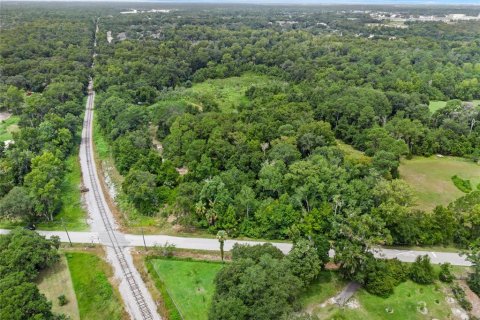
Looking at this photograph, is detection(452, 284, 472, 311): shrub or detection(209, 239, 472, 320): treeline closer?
detection(209, 239, 472, 320): treeline

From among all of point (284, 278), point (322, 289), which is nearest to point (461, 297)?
point (322, 289)

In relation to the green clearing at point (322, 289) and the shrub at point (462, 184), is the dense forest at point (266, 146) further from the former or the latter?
the green clearing at point (322, 289)

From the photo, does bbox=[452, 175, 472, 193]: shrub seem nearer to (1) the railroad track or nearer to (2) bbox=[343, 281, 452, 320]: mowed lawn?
(2) bbox=[343, 281, 452, 320]: mowed lawn

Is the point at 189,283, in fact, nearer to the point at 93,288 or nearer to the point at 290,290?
the point at 93,288

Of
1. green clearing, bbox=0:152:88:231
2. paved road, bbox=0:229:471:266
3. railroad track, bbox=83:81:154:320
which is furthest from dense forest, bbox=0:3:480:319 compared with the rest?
railroad track, bbox=83:81:154:320

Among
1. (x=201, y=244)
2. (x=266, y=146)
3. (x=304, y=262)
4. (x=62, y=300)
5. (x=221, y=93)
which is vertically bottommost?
(x=62, y=300)

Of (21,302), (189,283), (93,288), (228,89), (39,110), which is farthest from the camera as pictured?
(228,89)
